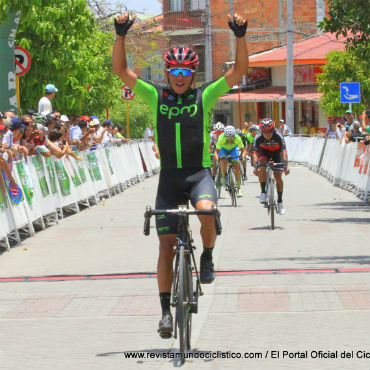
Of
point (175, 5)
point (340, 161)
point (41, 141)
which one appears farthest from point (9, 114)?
point (175, 5)

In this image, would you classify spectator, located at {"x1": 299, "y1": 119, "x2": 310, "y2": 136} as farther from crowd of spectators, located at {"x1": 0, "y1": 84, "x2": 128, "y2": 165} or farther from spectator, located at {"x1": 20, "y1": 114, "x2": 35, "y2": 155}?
spectator, located at {"x1": 20, "y1": 114, "x2": 35, "y2": 155}

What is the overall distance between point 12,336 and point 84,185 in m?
14.2

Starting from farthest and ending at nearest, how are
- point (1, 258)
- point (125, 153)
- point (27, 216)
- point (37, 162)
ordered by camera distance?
point (125, 153)
point (37, 162)
point (27, 216)
point (1, 258)

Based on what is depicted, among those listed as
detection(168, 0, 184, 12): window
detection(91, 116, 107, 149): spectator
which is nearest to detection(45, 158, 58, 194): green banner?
detection(91, 116, 107, 149): spectator

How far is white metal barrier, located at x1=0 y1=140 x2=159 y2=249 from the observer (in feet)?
52.0

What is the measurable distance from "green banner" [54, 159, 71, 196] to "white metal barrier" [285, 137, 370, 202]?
243 inches

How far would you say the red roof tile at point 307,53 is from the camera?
60.4 meters

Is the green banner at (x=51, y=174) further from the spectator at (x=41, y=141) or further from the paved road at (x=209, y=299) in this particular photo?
the paved road at (x=209, y=299)

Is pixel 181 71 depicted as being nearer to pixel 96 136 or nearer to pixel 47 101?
pixel 47 101

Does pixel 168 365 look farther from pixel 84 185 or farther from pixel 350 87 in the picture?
pixel 350 87

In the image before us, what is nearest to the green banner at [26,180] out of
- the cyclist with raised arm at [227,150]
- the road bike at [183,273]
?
the cyclist with raised arm at [227,150]

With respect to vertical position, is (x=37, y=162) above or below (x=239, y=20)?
below

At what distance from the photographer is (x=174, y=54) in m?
7.97

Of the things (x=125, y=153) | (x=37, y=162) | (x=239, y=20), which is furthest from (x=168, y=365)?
(x=125, y=153)
